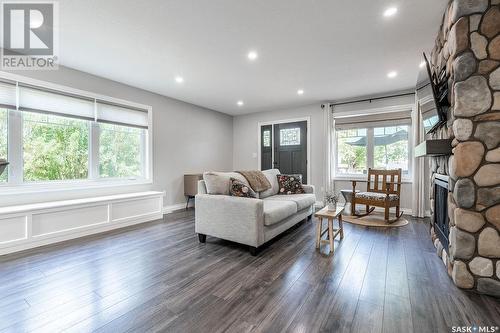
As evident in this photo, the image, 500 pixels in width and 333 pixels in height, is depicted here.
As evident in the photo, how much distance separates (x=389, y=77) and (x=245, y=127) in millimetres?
3726

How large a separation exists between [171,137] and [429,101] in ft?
14.6

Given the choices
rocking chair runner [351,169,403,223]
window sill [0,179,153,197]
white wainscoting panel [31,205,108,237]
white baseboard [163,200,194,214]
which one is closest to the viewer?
white wainscoting panel [31,205,108,237]

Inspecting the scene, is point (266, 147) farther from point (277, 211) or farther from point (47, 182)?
point (47, 182)

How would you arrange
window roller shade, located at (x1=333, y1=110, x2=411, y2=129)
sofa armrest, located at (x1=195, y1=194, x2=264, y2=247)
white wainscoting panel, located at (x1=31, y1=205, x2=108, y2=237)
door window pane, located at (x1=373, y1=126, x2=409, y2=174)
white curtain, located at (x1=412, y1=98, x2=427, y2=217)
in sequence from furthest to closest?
1. door window pane, located at (x1=373, y1=126, x2=409, y2=174)
2. window roller shade, located at (x1=333, y1=110, x2=411, y2=129)
3. white curtain, located at (x1=412, y1=98, x2=427, y2=217)
4. white wainscoting panel, located at (x1=31, y1=205, x2=108, y2=237)
5. sofa armrest, located at (x1=195, y1=194, x2=264, y2=247)

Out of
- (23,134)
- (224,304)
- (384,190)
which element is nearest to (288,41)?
(224,304)

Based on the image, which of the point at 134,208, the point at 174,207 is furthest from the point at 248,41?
the point at 174,207

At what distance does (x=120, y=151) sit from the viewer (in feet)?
13.7

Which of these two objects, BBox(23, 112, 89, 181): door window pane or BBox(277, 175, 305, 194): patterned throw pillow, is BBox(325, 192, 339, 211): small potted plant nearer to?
BBox(277, 175, 305, 194): patterned throw pillow

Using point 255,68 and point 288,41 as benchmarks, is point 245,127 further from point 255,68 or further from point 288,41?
point 288,41

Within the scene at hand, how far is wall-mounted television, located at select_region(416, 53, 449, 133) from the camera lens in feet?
→ 7.11

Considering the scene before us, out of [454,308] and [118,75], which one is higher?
[118,75]

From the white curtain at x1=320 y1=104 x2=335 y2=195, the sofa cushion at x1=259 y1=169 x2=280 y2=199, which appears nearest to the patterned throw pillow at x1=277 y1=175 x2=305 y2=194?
the sofa cushion at x1=259 y1=169 x2=280 y2=199

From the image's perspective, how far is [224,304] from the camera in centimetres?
166

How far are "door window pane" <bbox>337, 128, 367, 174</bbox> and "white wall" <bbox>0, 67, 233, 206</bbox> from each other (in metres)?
3.06
